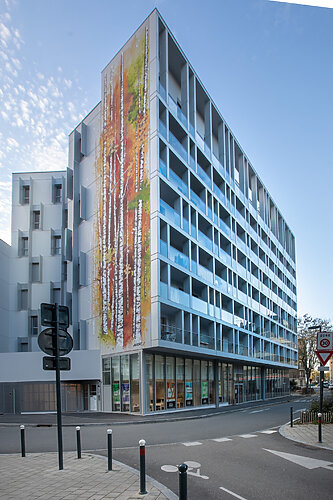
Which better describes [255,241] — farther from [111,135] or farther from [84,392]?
[84,392]

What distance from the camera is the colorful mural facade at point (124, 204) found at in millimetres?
28078

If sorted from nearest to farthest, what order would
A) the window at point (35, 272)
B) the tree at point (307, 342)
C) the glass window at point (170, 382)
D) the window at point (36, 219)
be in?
1. the glass window at point (170, 382)
2. the window at point (35, 272)
3. the window at point (36, 219)
4. the tree at point (307, 342)

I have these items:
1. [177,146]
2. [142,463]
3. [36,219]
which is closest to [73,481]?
[142,463]

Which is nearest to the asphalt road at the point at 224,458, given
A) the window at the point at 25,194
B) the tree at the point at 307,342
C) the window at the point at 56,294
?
the window at the point at 56,294

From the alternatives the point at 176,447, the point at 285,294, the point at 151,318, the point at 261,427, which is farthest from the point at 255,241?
the point at 176,447

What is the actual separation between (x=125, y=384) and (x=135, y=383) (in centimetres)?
110

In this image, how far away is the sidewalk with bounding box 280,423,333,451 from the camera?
12.9 m

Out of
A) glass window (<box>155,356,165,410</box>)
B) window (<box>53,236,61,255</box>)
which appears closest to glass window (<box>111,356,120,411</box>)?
glass window (<box>155,356,165,410</box>)

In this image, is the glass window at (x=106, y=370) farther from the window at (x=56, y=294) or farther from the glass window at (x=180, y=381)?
the window at (x=56, y=294)

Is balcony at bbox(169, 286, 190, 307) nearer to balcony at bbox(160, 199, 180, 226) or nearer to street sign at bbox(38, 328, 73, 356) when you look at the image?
balcony at bbox(160, 199, 180, 226)

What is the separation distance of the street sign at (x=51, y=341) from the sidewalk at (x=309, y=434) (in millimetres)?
7749

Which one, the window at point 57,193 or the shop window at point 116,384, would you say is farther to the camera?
the window at point 57,193

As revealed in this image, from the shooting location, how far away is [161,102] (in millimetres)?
29500

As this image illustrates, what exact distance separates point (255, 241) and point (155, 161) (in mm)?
27182
